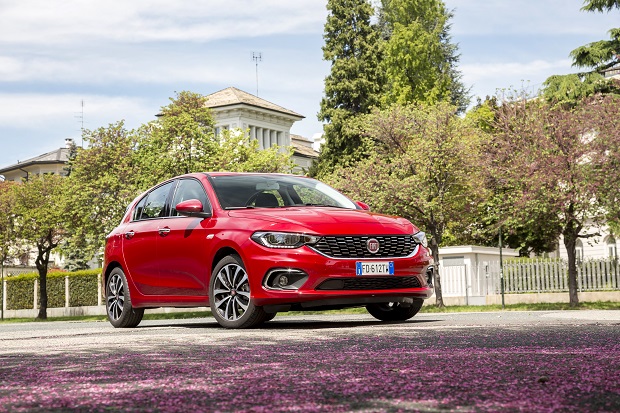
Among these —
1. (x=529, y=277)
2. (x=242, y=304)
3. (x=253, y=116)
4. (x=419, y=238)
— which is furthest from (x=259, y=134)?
(x=242, y=304)

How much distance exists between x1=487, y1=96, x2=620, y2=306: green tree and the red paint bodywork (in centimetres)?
1791

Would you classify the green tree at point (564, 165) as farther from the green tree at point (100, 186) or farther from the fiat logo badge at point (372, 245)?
the fiat logo badge at point (372, 245)

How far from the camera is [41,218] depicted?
4672 cm

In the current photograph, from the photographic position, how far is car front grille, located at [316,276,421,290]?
974cm

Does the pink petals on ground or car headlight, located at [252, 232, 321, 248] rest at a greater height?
car headlight, located at [252, 232, 321, 248]

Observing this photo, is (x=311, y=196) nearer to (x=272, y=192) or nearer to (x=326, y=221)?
(x=272, y=192)

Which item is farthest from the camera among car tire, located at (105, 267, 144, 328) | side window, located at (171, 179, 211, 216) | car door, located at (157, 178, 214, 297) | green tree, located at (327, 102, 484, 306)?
green tree, located at (327, 102, 484, 306)

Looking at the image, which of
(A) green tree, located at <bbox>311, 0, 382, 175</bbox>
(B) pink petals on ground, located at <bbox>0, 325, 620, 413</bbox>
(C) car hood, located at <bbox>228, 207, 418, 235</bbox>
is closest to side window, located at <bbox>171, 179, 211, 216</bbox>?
(C) car hood, located at <bbox>228, 207, 418, 235</bbox>

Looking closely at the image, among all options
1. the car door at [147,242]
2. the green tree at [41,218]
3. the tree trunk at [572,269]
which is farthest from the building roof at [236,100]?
the car door at [147,242]

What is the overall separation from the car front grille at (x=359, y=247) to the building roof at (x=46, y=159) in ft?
337

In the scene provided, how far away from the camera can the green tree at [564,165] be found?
27.6m

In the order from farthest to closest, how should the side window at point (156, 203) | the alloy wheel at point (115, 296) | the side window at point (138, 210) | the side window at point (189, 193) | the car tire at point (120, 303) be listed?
1. the side window at point (138, 210)
2. the alloy wheel at point (115, 296)
3. the car tire at point (120, 303)
4. the side window at point (156, 203)
5. the side window at point (189, 193)

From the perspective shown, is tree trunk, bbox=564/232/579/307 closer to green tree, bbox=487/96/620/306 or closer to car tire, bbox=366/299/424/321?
green tree, bbox=487/96/620/306

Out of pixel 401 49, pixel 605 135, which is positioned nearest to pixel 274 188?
pixel 605 135
